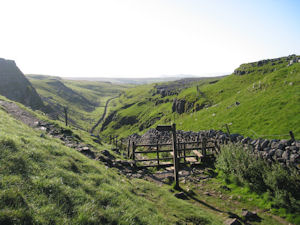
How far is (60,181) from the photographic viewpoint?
24.1ft

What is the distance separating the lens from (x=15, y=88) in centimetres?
10931

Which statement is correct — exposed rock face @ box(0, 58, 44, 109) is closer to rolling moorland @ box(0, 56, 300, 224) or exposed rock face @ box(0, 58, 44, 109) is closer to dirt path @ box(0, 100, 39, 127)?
dirt path @ box(0, 100, 39, 127)

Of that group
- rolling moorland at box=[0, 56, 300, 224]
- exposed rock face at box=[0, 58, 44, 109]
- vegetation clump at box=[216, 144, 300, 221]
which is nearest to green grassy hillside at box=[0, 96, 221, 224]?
rolling moorland at box=[0, 56, 300, 224]

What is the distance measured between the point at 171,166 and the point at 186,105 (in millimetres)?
45697

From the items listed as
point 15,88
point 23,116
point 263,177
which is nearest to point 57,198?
A: point 263,177

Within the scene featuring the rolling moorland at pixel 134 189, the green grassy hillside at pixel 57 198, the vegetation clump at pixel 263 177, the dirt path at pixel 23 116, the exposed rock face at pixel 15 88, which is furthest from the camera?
the exposed rock face at pixel 15 88

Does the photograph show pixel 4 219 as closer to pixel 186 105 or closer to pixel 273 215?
pixel 273 215

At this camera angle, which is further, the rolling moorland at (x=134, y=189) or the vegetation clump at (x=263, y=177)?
the vegetation clump at (x=263, y=177)

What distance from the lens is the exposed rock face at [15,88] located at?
340 feet

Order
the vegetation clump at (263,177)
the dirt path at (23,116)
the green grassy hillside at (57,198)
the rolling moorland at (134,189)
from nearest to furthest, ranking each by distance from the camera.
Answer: the green grassy hillside at (57,198) → the rolling moorland at (134,189) → the vegetation clump at (263,177) → the dirt path at (23,116)

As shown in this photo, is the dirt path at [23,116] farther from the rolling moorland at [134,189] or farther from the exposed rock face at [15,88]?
the exposed rock face at [15,88]

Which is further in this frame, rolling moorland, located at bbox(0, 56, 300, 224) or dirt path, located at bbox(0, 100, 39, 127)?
dirt path, located at bbox(0, 100, 39, 127)

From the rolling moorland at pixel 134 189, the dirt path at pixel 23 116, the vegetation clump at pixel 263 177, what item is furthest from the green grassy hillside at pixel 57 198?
the dirt path at pixel 23 116

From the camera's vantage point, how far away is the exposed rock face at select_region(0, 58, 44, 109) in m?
104
